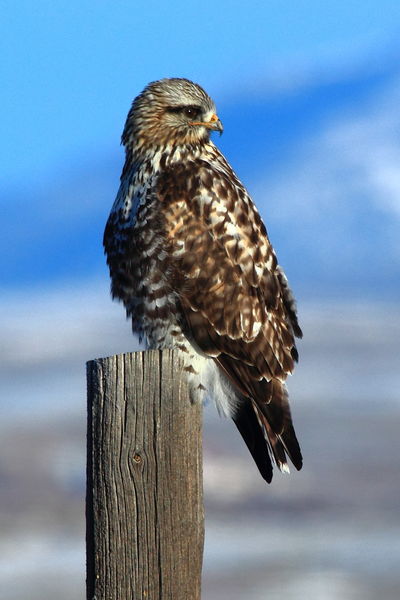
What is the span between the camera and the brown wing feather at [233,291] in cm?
551

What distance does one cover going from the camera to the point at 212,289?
558cm

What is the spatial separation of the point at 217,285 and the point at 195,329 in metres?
0.31

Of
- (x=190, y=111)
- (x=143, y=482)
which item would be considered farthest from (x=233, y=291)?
(x=143, y=482)

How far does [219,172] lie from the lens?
5.95 meters

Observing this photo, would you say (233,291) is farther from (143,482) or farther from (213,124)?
(143,482)

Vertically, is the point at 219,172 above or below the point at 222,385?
above

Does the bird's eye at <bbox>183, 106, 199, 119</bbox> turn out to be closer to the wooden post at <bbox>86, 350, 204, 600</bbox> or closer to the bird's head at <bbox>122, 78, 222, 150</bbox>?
the bird's head at <bbox>122, 78, 222, 150</bbox>

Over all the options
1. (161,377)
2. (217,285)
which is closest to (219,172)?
(217,285)

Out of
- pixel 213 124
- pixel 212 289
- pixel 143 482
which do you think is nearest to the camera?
pixel 143 482

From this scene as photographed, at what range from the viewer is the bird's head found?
20.4 ft

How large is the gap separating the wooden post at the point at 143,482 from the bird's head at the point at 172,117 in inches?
96.5

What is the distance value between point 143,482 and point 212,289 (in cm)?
185

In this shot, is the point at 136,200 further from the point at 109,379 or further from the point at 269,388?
the point at 109,379

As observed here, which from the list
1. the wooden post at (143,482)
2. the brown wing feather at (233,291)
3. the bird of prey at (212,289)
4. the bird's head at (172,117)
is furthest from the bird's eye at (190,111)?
the wooden post at (143,482)
